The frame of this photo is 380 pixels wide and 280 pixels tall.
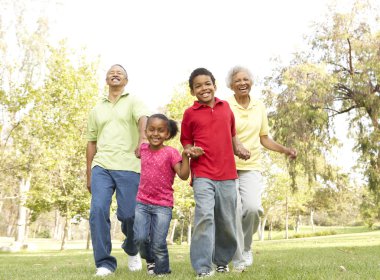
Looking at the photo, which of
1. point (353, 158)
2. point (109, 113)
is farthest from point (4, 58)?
point (109, 113)

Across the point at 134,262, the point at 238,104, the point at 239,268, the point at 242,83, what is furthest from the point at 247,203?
the point at 134,262

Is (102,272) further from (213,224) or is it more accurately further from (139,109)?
(139,109)

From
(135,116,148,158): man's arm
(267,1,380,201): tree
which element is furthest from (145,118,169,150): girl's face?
(267,1,380,201): tree

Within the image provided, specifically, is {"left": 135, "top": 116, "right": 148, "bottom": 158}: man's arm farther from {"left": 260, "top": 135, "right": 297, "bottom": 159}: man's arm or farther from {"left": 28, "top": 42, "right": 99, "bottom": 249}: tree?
{"left": 28, "top": 42, "right": 99, "bottom": 249}: tree

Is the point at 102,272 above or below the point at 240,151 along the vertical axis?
below

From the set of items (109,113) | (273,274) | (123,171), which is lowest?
(273,274)

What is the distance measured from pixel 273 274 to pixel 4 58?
23.7 meters

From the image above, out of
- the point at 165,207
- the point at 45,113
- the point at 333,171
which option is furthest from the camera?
the point at 45,113

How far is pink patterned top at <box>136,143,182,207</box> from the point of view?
4.92m

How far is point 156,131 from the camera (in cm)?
506

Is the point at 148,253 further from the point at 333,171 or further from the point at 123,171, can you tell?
the point at 333,171

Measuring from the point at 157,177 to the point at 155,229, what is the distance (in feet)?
1.82

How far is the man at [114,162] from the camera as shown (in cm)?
509

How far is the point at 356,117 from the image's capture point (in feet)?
55.1
